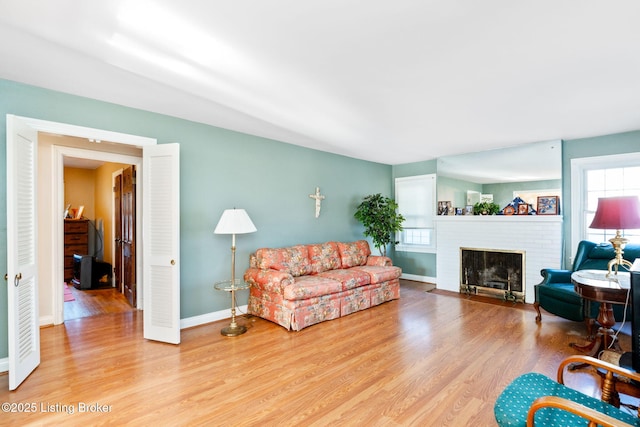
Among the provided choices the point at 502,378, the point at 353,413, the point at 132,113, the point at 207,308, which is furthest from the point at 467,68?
the point at 207,308

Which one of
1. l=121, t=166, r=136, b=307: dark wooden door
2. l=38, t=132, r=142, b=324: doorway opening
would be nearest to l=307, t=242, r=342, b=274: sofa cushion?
l=38, t=132, r=142, b=324: doorway opening

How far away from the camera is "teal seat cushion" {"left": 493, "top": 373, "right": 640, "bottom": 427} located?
139 centimetres

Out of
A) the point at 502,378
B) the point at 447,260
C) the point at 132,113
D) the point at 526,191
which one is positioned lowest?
the point at 502,378

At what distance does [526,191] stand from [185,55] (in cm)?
503

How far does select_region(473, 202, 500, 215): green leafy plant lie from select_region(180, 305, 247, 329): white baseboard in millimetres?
4147

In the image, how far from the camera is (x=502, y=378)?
252 centimetres

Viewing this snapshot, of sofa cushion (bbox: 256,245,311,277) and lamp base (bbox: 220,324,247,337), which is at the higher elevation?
sofa cushion (bbox: 256,245,311,277)

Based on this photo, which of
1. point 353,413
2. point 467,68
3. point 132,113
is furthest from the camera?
point 132,113

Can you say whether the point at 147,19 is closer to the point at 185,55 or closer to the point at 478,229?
the point at 185,55

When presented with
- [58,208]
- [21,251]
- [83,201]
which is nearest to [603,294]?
[21,251]

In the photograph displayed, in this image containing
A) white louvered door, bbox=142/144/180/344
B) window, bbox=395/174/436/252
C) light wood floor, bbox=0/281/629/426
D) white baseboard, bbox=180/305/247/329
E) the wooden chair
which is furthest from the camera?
window, bbox=395/174/436/252

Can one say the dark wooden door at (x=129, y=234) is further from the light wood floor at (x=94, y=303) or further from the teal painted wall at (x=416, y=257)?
the teal painted wall at (x=416, y=257)

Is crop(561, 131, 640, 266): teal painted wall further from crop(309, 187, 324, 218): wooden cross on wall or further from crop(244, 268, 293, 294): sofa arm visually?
crop(244, 268, 293, 294): sofa arm

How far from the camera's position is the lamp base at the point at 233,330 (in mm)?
3453
